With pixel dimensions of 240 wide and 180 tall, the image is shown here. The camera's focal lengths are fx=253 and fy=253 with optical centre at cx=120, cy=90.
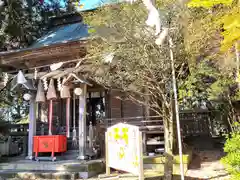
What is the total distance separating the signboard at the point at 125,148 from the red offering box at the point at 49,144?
2.77m

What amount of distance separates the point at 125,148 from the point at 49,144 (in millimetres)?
3887

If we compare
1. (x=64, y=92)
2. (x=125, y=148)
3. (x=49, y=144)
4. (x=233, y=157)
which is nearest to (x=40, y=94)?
(x=64, y=92)

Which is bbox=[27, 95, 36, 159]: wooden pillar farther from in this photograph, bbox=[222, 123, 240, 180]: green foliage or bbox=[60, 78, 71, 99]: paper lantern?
bbox=[222, 123, 240, 180]: green foliage

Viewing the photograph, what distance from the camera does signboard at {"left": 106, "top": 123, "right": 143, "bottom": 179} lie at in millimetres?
5266

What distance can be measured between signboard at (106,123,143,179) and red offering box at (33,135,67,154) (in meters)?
2.77

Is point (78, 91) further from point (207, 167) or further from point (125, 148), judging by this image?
point (207, 167)

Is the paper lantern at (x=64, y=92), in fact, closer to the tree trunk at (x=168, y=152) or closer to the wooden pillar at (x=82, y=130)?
the wooden pillar at (x=82, y=130)

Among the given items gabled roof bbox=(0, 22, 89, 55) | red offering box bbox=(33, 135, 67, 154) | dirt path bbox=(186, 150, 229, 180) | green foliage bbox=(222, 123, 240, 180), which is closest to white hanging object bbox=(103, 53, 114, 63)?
green foliage bbox=(222, 123, 240, 180)

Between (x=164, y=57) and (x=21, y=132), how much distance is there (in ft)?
27.6

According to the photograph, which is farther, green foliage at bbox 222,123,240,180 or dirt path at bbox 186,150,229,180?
dirt path at bbox 186,150,229,180

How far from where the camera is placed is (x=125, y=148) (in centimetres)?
566

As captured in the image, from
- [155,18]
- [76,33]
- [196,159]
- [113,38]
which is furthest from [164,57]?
[76,33]

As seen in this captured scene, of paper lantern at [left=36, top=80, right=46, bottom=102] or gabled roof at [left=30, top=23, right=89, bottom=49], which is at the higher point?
gabled roof at [left=30, top=23, right=89, bottom=49]

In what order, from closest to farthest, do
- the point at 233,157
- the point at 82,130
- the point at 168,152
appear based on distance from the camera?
the point at 233,157 → the point at 168,152 → the point at 82,130
